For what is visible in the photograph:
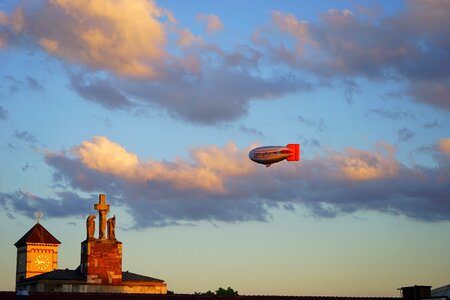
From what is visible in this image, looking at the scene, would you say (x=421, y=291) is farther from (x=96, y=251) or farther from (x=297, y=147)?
(x=297, y=147)

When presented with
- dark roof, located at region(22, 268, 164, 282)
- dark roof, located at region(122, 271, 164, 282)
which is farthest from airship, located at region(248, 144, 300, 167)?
dark roof, located at region(22, 268, 164, 282)

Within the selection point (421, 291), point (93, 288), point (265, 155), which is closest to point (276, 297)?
point (421, 291)

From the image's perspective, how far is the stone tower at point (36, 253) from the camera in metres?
169

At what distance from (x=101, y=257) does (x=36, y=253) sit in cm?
9950

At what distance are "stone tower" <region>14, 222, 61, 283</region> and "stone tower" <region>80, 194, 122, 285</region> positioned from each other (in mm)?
96489

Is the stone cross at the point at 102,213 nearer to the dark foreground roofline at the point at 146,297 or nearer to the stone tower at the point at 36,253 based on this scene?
the dark foreground roofline at the point at 146,297

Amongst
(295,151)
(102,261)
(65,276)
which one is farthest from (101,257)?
(295,151)

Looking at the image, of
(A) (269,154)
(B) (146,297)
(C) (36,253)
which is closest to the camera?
(B) (146,297)

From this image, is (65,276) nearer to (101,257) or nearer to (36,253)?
(101,257)

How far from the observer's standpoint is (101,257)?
248 ft

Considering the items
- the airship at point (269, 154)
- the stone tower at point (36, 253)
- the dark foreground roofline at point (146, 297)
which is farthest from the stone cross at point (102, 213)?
the stone tower at point (36, 253)

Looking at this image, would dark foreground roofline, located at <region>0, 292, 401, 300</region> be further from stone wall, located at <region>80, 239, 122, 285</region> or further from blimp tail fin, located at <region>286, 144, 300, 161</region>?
blimp tail fin, located at <region>286, 144, 300, 161</region>

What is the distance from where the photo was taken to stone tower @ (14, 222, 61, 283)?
16859 centimetres

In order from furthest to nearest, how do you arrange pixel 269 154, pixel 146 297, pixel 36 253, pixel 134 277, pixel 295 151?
pixel 36 253 < pixel 295 151 < pixel 269 154 < pixel 134 277 < pixel 146 297
